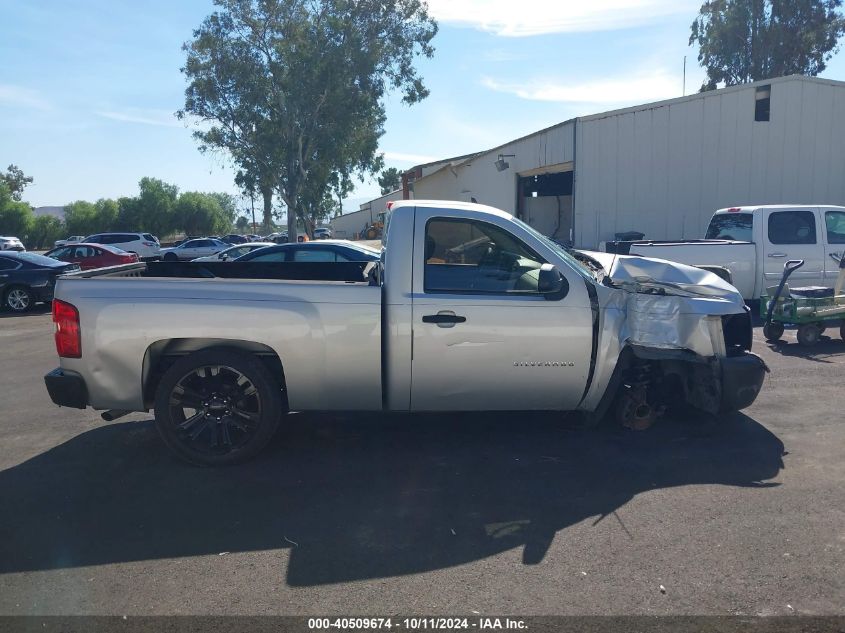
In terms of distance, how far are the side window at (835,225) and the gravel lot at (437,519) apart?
6468 mm

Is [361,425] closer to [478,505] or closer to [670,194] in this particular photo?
[478,505]

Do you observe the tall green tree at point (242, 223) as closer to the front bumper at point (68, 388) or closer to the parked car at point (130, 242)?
the parked car at point (130, 242)

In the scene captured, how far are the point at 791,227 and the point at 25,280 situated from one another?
16.2 meters

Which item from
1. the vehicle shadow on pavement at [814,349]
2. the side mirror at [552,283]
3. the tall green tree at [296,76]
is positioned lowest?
the vehicle shadow on pavement at [814,349]

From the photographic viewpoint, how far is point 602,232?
19062mm

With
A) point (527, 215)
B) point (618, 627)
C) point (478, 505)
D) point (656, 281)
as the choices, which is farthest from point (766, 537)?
point (527, 215)

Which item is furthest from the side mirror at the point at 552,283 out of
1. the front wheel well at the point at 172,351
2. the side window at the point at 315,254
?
the side window at the point at 315,254

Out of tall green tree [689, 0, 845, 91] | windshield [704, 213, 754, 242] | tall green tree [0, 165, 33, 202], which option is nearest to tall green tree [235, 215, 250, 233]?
tall green tree [0, 165, 33, 202]

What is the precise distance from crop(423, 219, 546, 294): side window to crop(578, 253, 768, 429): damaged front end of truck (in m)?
0.61

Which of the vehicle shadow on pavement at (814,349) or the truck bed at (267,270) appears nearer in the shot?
the truck bed at (267,270)

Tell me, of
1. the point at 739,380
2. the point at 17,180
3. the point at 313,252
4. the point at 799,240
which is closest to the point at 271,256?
the point at 313,252

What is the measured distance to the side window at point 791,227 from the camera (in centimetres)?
1159

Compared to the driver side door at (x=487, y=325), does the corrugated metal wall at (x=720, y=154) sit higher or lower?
higher

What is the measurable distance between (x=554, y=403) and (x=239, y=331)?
7.90 ft
